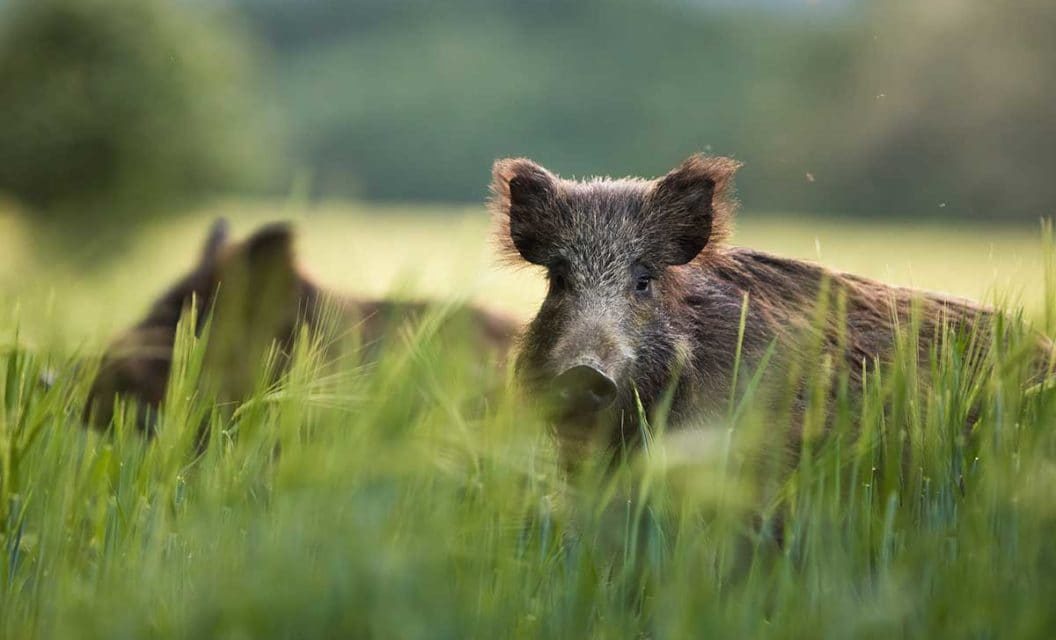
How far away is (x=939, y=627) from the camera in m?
2.72

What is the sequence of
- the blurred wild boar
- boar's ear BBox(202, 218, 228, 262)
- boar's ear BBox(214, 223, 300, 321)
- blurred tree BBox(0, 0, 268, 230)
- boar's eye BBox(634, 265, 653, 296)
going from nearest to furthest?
boar's eye BBox(634, 265, 653, 296) → the blurred wild boar → boar's ear BBox(214, 223, 300, 321) → boar's ear BBox(202, 218, 228, 262) → blurred tree BBox(0, 0, 268, 230)

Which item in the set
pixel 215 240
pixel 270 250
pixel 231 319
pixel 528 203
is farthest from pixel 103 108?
pixel 528 203

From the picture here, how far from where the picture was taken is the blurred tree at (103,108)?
51.2 feet

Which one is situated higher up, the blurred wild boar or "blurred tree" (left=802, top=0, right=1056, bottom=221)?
"blurred tree" (left=802, top=0, right=1056, bottom=221)

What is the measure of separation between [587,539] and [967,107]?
154 ft

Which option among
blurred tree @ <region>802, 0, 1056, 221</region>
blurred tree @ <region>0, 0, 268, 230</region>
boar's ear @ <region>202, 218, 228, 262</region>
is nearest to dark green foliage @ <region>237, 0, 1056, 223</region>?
blurred tree @ <region>802, 0, 1056, 221</region>

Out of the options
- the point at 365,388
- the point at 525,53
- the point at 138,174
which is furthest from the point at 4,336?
the point at 525,53

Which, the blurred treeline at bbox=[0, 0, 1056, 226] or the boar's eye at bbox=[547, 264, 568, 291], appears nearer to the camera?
the boar's eye at bbox=[547, 264, 568, 291]

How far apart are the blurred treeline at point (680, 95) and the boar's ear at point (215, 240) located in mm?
12055

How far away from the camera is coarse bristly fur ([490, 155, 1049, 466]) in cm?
409

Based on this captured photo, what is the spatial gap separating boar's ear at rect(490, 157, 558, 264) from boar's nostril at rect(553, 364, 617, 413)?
2.24ft

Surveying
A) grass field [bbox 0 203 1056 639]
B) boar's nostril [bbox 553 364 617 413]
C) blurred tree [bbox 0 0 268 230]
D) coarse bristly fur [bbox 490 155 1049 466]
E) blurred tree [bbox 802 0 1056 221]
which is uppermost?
blurred tree [bbox 802 0 1056 221]

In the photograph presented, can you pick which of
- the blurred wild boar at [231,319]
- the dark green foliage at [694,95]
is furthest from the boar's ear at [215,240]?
the dark green foliage at [694,95]

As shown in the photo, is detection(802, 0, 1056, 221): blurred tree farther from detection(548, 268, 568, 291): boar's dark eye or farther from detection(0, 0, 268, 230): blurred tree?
detection(548, 268, 568, 291): boar's dark eye
